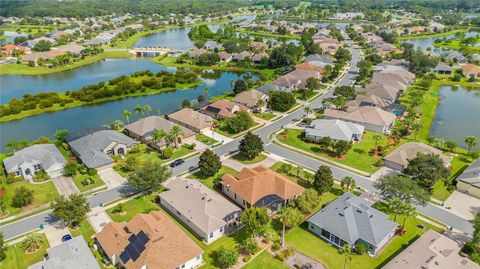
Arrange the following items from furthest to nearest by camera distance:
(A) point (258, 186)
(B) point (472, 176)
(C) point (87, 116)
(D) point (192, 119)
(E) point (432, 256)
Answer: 1. (C) point (87, 116)
2. (D) point (192, 119)
3. (B) point (472, 176)
4. (A) point (258, 186)
5. (E) point (432, 256)

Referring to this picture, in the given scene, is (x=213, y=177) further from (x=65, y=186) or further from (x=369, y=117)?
(x=369, y=117)

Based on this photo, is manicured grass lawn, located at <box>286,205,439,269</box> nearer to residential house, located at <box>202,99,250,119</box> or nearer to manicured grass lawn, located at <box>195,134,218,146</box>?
manicured grass lawn, located at <box>195,134,218,146</box>

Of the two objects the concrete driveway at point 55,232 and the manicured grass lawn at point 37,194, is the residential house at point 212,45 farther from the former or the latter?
the concrete driveway at point 55,232

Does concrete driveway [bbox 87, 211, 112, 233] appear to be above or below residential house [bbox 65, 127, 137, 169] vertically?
below

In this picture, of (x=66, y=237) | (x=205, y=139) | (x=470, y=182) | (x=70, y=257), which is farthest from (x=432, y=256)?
(x=205, y=139)

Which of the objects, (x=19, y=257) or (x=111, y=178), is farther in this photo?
(x=111, y=178)

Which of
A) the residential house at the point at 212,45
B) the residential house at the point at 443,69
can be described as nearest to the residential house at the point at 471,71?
the residential house at the point at 443,69

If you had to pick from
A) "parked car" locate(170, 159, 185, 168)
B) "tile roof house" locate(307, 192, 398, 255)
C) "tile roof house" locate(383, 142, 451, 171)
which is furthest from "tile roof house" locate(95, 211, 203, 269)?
"tile roof house" locate(383, 142, 451, 171)
